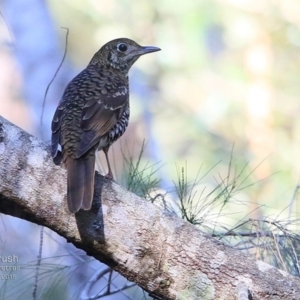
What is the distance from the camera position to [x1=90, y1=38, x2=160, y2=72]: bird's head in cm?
503

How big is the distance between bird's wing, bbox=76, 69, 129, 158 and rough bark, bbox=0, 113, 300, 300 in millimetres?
550

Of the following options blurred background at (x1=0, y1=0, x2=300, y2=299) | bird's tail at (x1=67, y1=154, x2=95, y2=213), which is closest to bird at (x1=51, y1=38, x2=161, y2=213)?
bird's tail at (x1=67, y1=154, x2=95, y2=213)

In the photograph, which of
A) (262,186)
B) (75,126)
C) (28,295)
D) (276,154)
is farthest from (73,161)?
(276,154)

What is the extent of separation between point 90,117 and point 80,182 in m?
0.94

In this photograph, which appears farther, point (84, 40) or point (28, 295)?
point (84, 40)

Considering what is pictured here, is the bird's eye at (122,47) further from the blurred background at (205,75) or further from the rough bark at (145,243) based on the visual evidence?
the blurred background at (205,75)

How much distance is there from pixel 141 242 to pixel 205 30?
9322mm

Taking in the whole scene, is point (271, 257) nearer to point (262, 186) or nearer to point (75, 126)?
point (75, 126)

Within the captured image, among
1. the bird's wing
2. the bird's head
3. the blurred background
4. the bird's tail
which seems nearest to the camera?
the bird's tail

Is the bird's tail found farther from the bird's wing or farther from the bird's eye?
the bird's eye

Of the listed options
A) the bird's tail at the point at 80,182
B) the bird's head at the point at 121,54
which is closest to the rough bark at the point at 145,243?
the bird's tail at the point at 80,182

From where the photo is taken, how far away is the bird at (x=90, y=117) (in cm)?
321

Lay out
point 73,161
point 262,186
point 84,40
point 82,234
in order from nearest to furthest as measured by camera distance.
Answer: point 82,234
point 73,161
point 262,186
point 84,40

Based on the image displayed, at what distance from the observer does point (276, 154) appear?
32.3 ft
